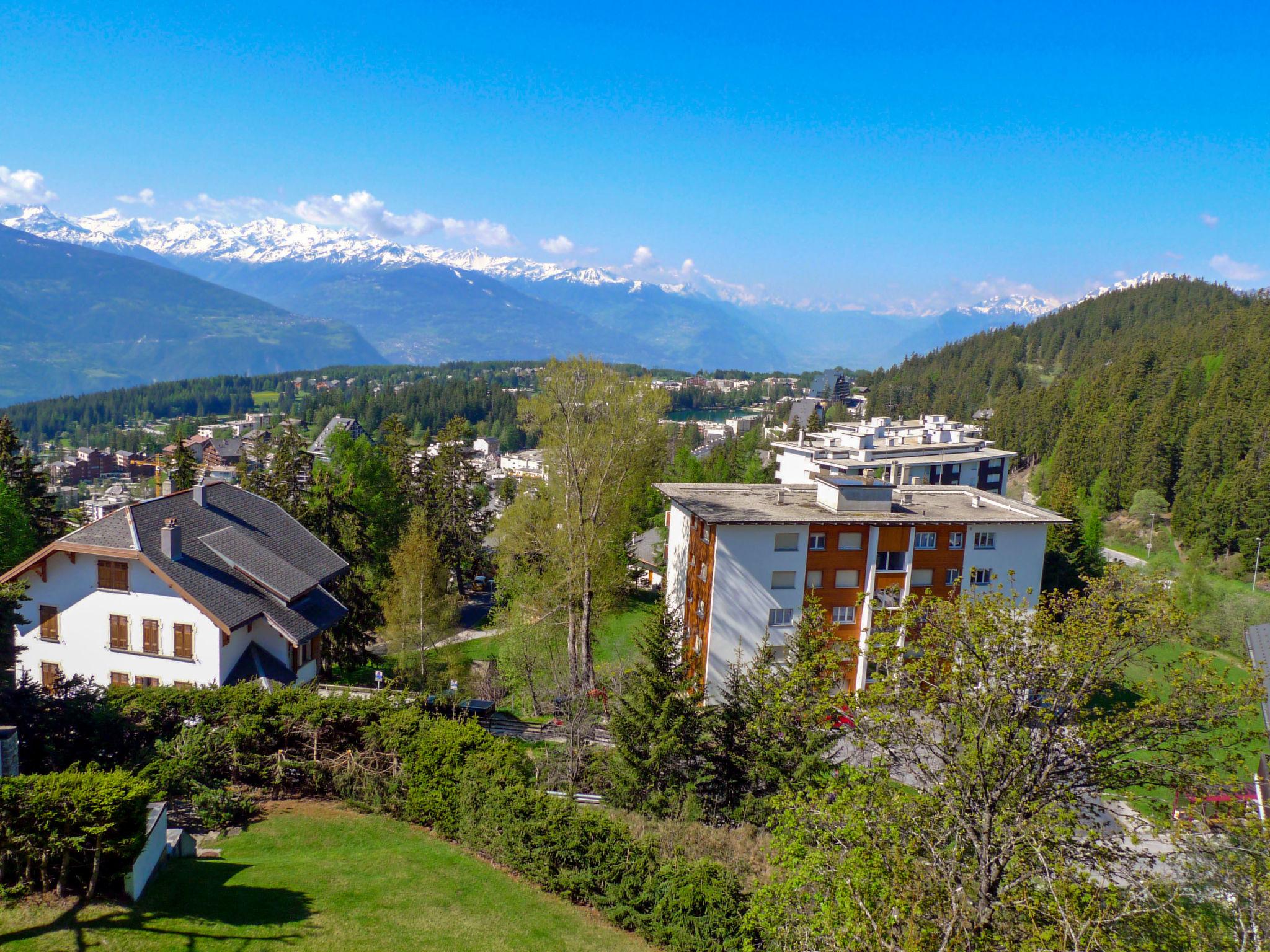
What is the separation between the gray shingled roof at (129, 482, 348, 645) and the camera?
2688 centimetres

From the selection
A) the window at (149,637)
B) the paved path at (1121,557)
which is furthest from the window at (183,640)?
the paved path at (1121,557)

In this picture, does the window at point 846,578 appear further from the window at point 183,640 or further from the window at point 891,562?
the window at point 183,640

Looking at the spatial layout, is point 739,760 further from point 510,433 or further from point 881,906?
point 510,433

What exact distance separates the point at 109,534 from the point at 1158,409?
365ft

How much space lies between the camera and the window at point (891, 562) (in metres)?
34.1

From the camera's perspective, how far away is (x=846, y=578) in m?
34.2

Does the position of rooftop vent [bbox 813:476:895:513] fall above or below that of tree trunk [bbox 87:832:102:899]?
above

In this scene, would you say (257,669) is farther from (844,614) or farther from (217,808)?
(844,614)

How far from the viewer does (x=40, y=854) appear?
12602mm

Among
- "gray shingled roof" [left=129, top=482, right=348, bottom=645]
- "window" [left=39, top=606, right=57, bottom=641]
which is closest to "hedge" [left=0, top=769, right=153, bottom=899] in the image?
"gray shingled roof" [left=129, top=482, right=348, bottom=645]

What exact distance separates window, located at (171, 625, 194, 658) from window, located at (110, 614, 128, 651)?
2.07 m

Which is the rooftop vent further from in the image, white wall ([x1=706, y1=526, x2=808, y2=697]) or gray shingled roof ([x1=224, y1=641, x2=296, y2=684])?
gray shingled roof ([x1=224, y1=641, x2=296, y2=684])

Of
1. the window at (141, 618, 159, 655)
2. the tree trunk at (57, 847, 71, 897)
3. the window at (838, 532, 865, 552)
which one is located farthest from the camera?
the window at (838, 532, 865, 552)

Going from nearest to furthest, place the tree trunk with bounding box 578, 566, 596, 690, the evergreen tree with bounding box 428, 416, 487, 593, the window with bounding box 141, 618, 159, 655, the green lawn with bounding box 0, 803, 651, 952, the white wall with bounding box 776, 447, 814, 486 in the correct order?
the green lawn with bounding box 0, 803, 651, 952 < the window with bounding box 141, 618, 159, 655 < the tree trunk with bounding box 578, 566, 596, 690 < the evergreen tree with bounding box 428, 416, 487, 593 < the white wall with bounding box 776, 447, 814, 486
